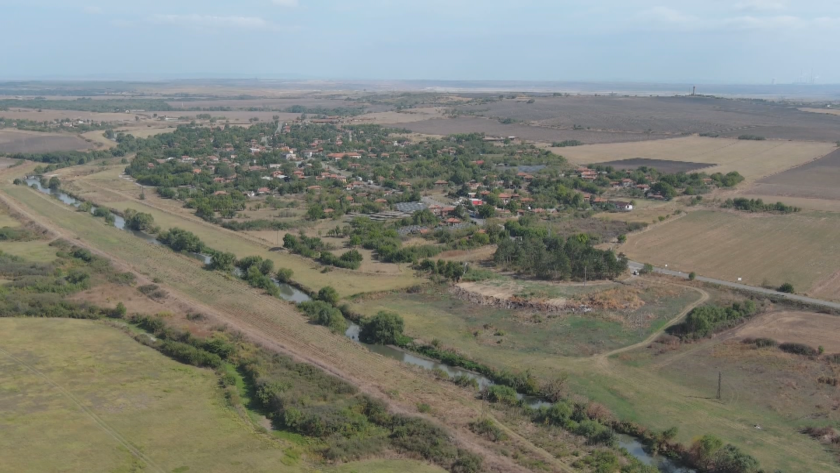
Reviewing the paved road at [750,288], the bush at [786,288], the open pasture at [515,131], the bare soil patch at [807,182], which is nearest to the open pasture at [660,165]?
the bare soil patch at [807,182]

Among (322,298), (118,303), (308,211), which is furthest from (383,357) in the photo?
(308,211)

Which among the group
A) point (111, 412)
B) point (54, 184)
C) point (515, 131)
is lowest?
point (111, 412)

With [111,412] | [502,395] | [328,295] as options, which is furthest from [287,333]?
[502,395]

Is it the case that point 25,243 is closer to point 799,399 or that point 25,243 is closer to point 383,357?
point 383,357

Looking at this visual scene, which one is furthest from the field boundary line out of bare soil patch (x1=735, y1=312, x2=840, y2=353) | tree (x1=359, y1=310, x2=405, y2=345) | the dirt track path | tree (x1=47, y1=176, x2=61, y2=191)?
tree (x1=47, y1=176, x2=61, y2=191)

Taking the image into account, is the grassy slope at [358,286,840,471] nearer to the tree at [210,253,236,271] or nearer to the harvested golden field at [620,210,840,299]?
the tree at [210,253,236,271]

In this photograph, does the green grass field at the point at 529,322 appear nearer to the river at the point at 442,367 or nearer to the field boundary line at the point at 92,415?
the river at the point at 442,367

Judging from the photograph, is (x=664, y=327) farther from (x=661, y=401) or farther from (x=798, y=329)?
(x=661, y=401)
